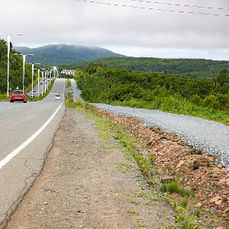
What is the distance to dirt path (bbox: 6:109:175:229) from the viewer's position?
383 centimetres

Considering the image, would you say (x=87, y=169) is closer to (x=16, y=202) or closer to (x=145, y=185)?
(x=145, y=185)

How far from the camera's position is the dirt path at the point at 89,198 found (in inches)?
151

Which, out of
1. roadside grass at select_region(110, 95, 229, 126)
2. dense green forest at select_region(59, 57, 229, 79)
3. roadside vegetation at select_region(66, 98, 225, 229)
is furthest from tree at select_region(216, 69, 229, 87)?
roadside vegetation at select_region(66, 98, 225, 229)

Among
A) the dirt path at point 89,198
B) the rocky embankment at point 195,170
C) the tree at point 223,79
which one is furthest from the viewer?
the tree at point 223,79

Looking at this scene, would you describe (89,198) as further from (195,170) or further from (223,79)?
(223,79)

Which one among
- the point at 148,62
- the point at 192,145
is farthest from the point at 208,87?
the point at 192,145

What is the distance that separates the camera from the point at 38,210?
13.4ft

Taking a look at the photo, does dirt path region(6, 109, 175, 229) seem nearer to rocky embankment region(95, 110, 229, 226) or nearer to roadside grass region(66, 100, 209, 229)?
roadside grass region(66, 100, 209, 229)

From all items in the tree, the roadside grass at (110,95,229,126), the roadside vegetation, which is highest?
the tree

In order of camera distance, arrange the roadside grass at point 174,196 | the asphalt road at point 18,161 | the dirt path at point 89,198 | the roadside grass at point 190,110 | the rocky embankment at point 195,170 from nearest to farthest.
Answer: the dirt path at point 89,198 → the roadside grass at point 174,196 → the asphalt road at point 18,161 → the rocky embankment at point 195,170 → the roadside grass at point 190,110

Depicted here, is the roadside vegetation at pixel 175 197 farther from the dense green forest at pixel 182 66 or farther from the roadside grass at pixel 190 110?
the dense green forest at pixel 182 66

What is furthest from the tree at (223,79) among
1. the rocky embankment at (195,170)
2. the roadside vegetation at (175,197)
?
the roadside vegetation at (175,197)

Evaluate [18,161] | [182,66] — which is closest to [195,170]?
[18,161]

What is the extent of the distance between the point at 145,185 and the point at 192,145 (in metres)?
3.98
